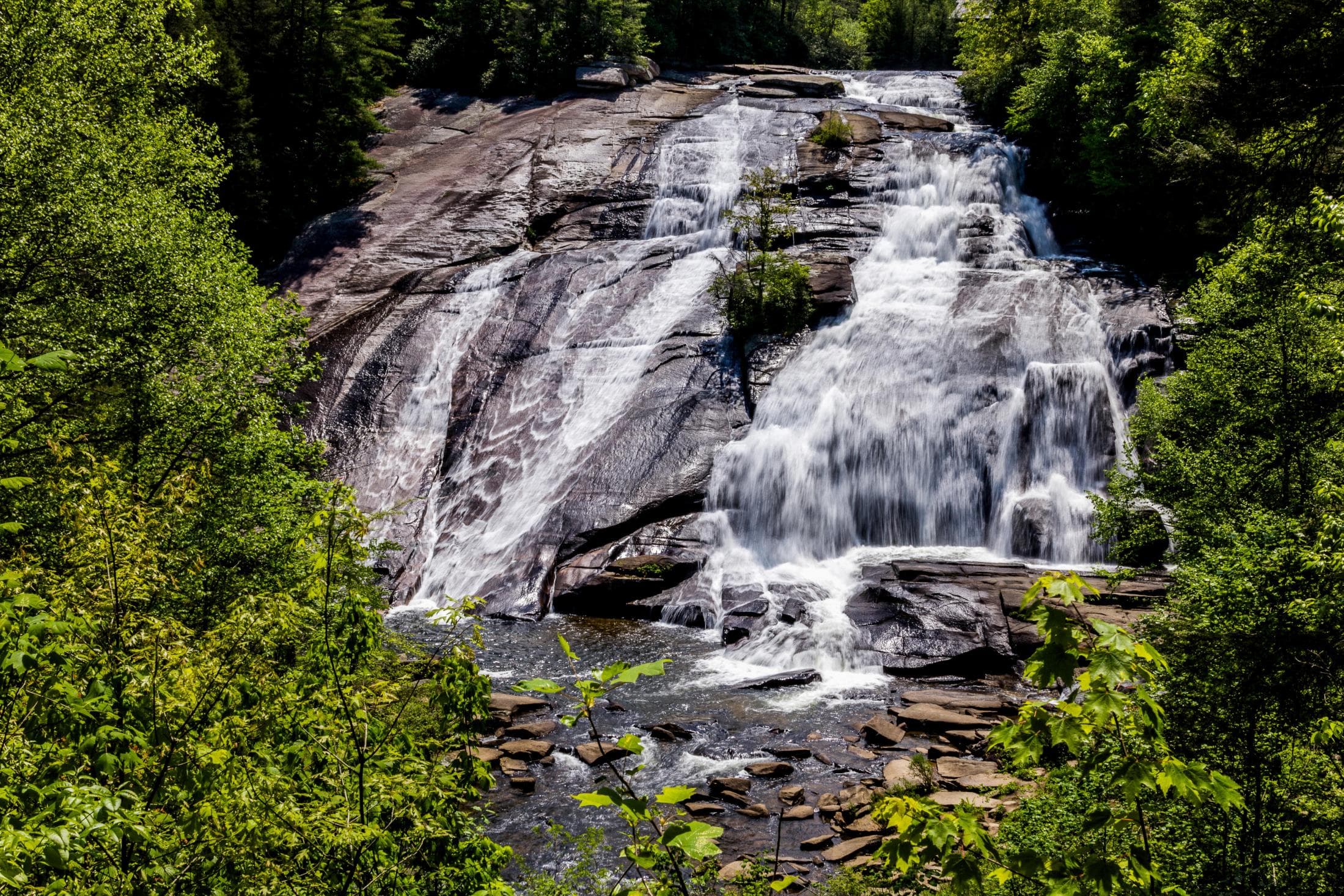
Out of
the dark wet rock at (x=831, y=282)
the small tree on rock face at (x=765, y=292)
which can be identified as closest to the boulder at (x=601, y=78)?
the small tree on rock face at (x=765, y=292)

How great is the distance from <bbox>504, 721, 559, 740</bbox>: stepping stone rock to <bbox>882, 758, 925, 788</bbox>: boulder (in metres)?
4.61

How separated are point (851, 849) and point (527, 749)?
446 cm

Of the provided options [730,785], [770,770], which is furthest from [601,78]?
[730,785]

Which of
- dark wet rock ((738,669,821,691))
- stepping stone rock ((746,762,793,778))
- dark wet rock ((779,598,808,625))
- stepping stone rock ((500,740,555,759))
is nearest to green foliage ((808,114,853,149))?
dark wet rock ((779,598,808,625))

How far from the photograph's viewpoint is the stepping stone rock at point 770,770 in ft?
32.9

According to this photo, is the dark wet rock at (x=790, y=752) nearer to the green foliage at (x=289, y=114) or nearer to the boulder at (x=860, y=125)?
the boulder at (x=860, y=125)

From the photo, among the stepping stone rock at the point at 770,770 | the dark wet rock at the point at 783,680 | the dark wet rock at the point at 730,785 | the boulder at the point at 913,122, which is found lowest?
the dark wet rock at the point at 783,680

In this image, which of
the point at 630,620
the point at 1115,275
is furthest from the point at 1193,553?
the point at 1115,275

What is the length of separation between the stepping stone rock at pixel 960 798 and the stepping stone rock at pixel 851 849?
0.78 meters

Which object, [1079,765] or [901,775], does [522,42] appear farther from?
[1079,765]

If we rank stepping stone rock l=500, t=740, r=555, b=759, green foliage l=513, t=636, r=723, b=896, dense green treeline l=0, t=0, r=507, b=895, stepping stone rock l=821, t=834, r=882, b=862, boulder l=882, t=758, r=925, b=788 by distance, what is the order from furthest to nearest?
stepping stone rock l=500, t=740, r=555, b=759 < boulder l=882, t=758, r=925, b=788 < stepping stone rock l=821, t=834, r=882, b=862 < dense green treeline l=0, t=0, r=507, b=895 < green foliage l=513, t=636, r=723, b=896

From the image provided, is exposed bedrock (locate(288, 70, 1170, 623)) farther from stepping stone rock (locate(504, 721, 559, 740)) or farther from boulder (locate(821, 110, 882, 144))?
stepping stone rock (locate(504, 721, 559, 740))

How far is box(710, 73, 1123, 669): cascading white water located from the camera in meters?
16.5

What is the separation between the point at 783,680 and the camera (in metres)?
12.7
